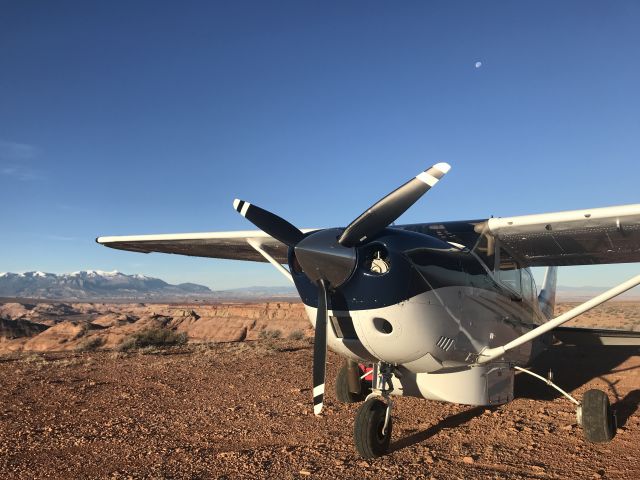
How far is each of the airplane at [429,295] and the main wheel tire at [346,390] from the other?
0.02 meters

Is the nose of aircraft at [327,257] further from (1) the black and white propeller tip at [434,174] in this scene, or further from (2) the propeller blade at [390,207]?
(1) the black and white propeller tip at [434,174]

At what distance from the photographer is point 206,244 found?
9766mm

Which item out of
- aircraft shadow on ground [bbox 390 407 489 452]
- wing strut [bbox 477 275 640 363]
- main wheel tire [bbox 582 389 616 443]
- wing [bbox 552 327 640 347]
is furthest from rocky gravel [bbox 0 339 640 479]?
wing strut [bbox 477 275 640 363]

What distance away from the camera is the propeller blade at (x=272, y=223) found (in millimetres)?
4883

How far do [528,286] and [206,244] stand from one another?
6352 mm

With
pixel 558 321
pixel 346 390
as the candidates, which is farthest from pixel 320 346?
pixel 558 321

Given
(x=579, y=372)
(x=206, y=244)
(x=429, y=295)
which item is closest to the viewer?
(x=429, y=295)

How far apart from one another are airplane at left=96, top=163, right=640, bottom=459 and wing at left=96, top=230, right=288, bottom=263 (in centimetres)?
300

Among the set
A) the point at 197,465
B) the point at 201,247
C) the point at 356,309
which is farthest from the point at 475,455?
the point at 201,247

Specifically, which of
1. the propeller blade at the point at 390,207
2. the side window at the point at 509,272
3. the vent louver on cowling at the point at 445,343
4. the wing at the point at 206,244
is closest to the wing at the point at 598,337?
the side window at the point at 509,272

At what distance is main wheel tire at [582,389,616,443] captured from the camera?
5.52 metres

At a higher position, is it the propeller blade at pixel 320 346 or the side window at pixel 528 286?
the side window at pixel 528 286

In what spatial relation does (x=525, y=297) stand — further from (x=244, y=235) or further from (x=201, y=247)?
(x=201, y=247)

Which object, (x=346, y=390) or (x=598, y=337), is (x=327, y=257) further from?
(x=598, y=337)
